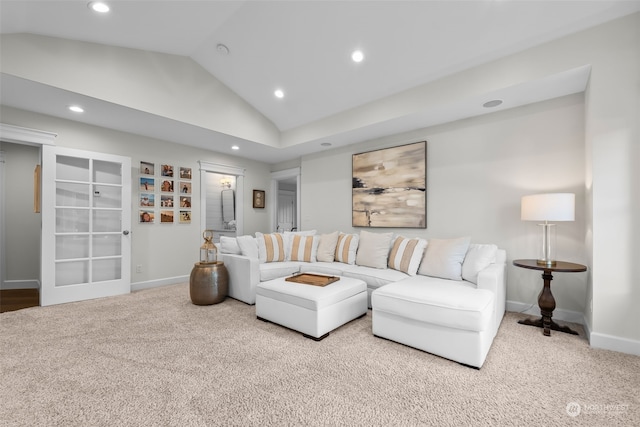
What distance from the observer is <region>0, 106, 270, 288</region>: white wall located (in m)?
3.65

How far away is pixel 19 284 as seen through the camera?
14.6ft

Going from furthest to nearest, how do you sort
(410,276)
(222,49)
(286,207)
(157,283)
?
1. (286,207)
2. (157,283)
3. (222,49)
4. (410,276)

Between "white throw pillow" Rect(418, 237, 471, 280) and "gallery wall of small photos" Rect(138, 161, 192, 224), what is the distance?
3900 mm

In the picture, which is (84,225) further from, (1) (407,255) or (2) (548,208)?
(2) (548,208)

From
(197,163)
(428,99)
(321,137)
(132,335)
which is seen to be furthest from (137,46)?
(428,99)

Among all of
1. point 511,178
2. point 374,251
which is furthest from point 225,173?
point 511,178

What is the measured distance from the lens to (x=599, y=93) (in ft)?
7.70

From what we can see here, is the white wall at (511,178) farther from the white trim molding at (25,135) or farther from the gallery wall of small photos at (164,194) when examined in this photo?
the white trim molding at (25,135)

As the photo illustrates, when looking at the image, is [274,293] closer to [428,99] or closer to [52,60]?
[428,99]

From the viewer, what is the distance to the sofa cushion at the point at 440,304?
2.03 m

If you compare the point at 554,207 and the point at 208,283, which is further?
the point at 208,283

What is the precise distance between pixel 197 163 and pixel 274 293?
3.27 m

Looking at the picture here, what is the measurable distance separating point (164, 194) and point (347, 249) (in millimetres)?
3081

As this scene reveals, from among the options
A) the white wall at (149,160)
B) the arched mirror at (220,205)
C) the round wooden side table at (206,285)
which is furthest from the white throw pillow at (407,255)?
the arched mirror at (220,205)
